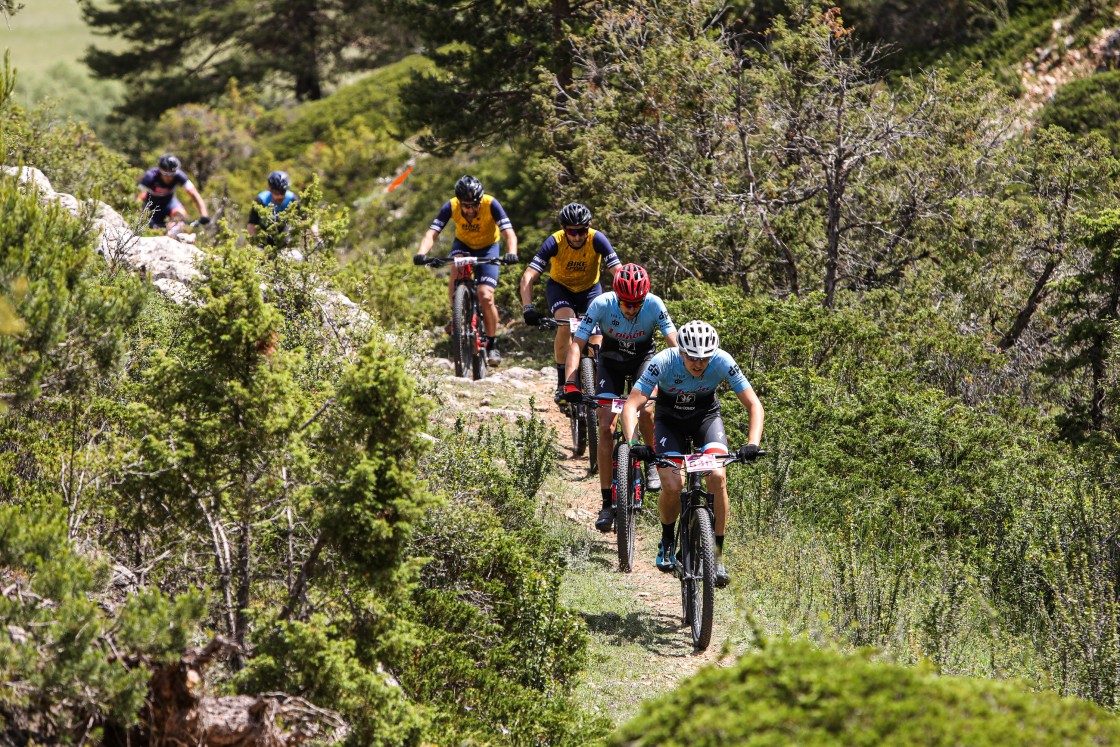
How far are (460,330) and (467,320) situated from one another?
0.52 feet

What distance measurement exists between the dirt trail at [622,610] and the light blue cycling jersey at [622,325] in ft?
5.85

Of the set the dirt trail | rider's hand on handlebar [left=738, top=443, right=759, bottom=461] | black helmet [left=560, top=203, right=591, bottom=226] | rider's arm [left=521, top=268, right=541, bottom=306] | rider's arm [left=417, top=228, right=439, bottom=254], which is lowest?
the dirt trail

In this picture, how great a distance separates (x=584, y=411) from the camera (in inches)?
448

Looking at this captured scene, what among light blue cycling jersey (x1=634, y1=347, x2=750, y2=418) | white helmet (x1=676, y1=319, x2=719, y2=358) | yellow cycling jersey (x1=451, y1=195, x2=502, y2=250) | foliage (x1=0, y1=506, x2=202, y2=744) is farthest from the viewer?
yellow cycling jersey (x1=451, y1=195, x2=502, y2=250)

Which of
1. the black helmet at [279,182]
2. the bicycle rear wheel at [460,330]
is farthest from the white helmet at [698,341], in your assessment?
the black helmet at [279,182]

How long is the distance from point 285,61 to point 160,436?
33.5 metres

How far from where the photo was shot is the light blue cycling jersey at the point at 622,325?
31.2 ft

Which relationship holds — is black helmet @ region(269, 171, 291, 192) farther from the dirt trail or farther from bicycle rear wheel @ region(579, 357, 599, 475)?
bicycle rear wheel @ region(579, 357, 599, 475)

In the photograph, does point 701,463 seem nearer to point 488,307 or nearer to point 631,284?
point 631,284

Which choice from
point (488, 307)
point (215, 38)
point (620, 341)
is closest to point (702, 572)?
point (620, 341)

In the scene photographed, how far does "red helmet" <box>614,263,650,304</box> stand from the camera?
30.2 ft

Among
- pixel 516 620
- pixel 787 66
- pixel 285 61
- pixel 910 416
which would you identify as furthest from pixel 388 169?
pixel 516 620

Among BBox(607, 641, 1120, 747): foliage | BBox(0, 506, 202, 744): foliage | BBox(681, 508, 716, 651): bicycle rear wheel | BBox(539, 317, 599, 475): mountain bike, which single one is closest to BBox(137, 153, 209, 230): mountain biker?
BBox(539, 317, 599, 475): mountain bike

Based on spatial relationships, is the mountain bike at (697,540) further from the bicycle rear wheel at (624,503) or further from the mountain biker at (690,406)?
the bicycle rear wheel at (624,503)
